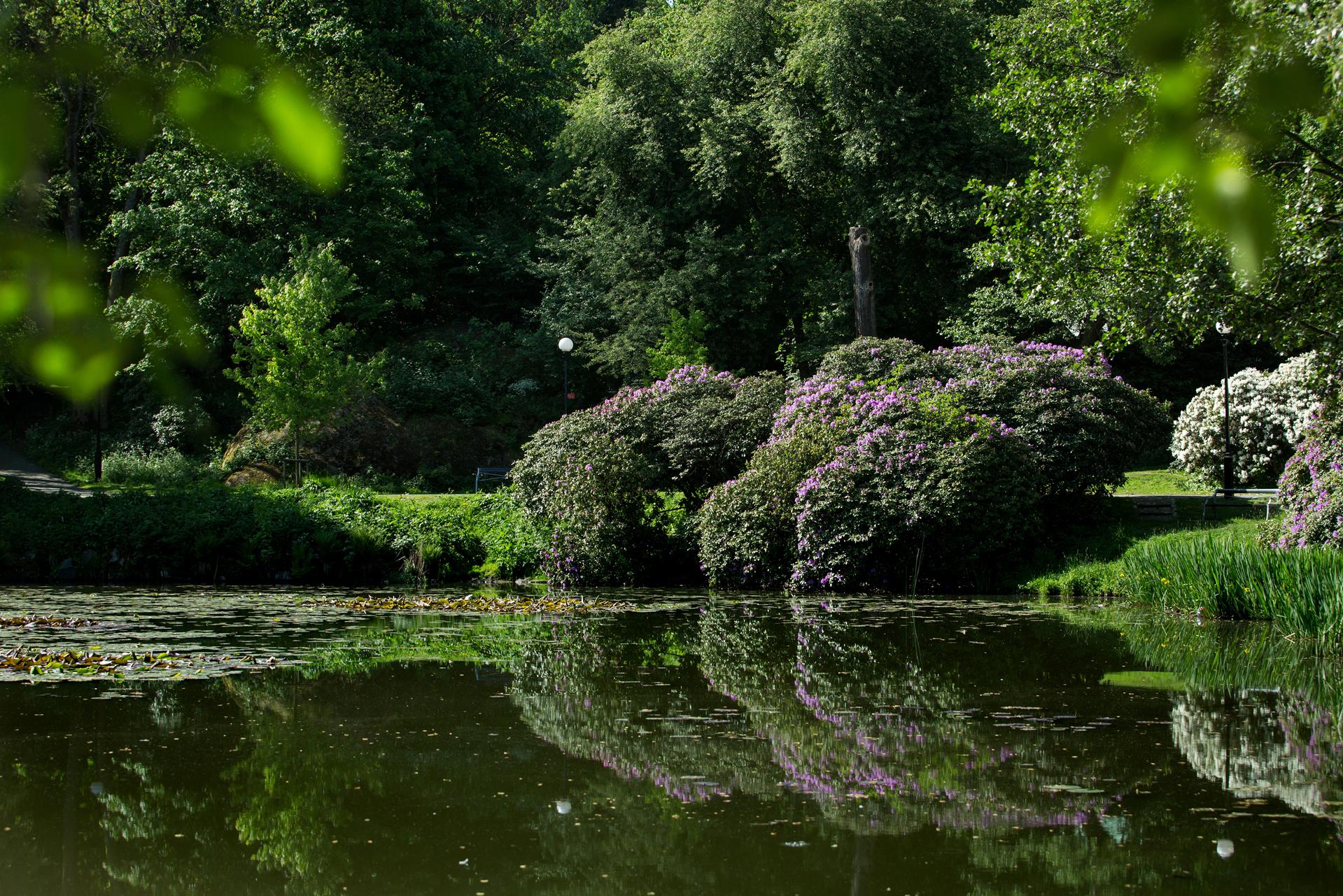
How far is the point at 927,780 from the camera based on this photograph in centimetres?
639

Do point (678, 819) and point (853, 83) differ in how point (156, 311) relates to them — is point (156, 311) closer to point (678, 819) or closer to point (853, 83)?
point (678, 819)

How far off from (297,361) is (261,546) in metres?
6.93

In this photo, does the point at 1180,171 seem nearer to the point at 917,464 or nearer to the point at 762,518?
the point at 917,464

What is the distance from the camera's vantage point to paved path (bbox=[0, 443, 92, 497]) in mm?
24938

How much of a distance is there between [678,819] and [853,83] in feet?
87.3

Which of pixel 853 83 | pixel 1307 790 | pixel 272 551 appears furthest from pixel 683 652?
pixel 853 83

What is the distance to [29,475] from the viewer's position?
28438mm

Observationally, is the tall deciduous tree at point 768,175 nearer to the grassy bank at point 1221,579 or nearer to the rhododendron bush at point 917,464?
the rhododendron bush at point 917,464

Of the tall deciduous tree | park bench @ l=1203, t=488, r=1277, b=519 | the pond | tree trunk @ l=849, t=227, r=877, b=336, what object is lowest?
the pond

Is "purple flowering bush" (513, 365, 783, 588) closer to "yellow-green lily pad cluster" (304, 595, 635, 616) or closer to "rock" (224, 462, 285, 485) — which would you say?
"yellow-green lily pad cluster" (304, 595, 635, 616)

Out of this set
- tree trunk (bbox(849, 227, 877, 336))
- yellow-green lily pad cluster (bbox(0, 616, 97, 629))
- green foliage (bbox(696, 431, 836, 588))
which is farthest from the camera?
tree trunk (bbox(849, 227, 877, 336))

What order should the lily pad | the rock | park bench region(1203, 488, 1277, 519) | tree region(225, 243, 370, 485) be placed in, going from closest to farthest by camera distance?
the lily pad → park bench region(1203, 488, 1277, 519) → tree region(225, 243, 370, 485) → the rock

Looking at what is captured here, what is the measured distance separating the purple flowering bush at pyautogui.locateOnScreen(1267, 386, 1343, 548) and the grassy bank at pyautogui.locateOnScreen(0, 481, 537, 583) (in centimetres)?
1129

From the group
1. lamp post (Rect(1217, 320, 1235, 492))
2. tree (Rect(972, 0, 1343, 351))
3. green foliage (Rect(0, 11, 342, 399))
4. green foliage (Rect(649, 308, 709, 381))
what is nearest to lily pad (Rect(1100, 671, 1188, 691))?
tree (Rect(972, 0, 1343, 351))
